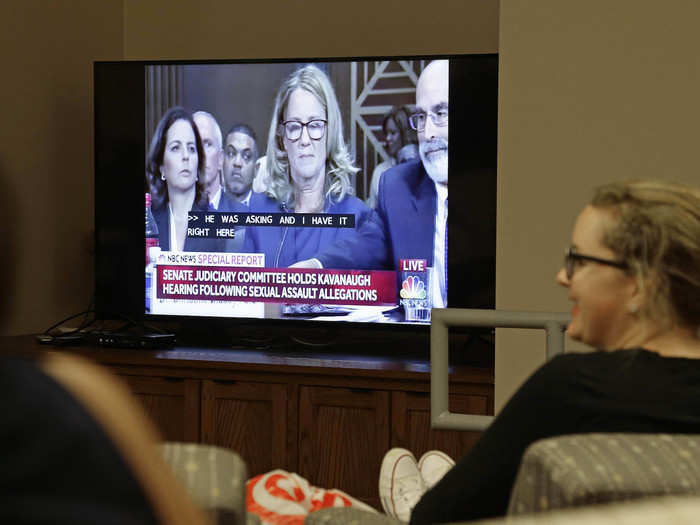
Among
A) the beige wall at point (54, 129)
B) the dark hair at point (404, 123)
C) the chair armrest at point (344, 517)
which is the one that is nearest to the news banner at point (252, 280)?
the dark hair at point (404, 123)

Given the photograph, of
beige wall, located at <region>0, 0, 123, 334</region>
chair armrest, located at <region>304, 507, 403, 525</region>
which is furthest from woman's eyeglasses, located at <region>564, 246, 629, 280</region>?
beige wall, located at <region>0, 0, 123, 334</region>

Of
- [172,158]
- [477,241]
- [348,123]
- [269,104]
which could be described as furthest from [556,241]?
[172,158]

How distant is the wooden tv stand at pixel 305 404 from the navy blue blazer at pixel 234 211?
0.46m

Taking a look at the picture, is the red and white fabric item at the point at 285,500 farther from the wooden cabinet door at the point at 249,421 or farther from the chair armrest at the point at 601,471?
the wooden cabinet door at the point at 249,421

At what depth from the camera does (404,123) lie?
12.6 feet

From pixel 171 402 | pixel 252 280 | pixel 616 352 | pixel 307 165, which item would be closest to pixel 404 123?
pixel 307 165

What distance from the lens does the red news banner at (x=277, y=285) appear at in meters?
3.91

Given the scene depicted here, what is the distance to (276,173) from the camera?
13.0 feet

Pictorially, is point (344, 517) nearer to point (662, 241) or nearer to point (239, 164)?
point (662, 241)

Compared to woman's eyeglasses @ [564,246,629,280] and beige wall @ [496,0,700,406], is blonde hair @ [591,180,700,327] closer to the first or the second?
woman's eyeglasses @ [564,246,629,280]

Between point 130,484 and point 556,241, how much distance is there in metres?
2.37

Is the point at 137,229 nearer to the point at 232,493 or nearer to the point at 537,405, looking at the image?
the point at 537,405

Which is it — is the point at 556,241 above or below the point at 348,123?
below

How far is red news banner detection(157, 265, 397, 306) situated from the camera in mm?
3912
